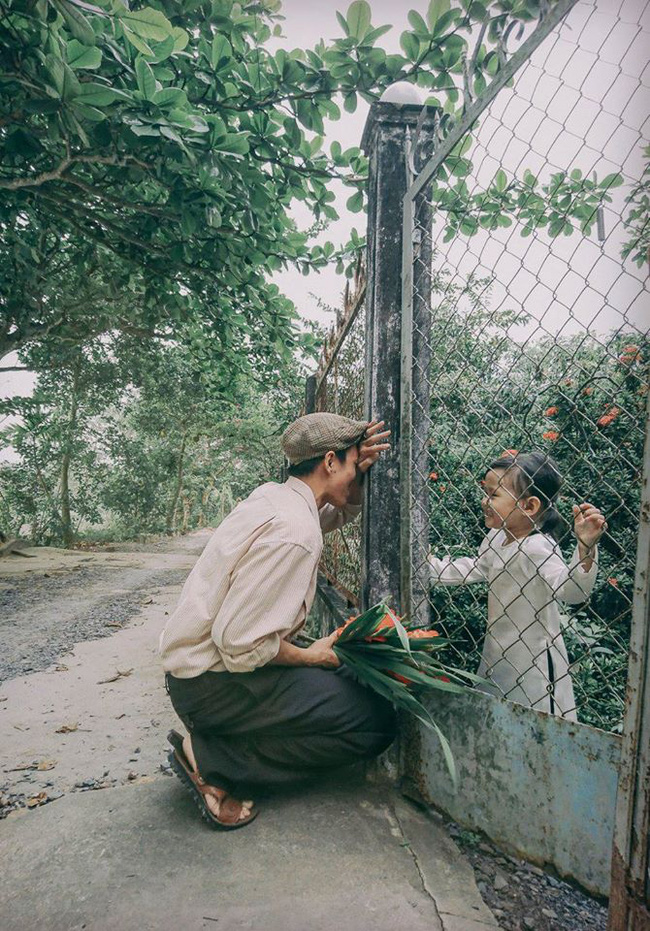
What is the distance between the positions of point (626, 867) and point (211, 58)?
3565mm

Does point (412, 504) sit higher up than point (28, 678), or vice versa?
point (412, 504)

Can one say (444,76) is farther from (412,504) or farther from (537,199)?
(412,504)

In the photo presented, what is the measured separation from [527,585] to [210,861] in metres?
1.49

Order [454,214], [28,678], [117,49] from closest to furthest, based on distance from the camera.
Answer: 1. [117,49]
2. [454,214]
3. [28,678]

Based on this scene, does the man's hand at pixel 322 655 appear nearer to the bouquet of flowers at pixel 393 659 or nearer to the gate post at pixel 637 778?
the bouquet of flowers at pixel 393 659

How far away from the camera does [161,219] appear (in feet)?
13.0

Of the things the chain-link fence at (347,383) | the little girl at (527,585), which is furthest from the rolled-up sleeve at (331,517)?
the little girl at (527,585)

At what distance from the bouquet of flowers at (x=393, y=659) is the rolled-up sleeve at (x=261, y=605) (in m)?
0.27

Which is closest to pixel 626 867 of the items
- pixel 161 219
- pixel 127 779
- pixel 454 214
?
pixel 127 779

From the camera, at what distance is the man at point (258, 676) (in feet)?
6.14

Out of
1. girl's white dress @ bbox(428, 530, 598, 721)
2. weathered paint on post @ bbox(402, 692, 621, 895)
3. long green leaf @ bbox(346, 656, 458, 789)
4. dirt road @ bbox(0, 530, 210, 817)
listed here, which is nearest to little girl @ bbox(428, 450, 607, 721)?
girl's white dress @ bbox(428, 530, 598, 721)

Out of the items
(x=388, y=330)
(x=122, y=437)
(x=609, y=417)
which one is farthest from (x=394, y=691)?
(x=122, y=437)

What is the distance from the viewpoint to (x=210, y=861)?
179 cm

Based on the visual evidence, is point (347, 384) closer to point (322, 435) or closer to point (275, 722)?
point (322, 435)
